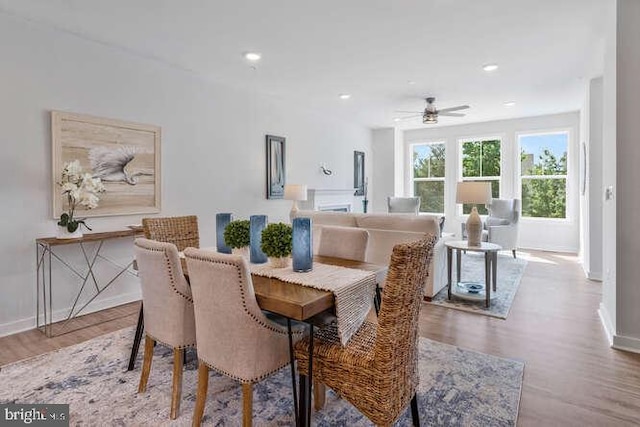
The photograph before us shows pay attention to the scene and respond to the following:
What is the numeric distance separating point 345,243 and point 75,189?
2.39 m

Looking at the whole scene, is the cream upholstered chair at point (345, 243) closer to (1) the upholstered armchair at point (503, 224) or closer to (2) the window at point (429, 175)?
(1) the upholstered armchair at point (503, 224)

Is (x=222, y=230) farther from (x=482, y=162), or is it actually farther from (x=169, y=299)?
(x=482, y=162)

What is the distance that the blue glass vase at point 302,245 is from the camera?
6.36ft

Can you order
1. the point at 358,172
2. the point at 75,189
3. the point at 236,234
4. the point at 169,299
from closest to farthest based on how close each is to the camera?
1. the point at 169,299
2. the point at 236,234
3. the point at 75,189
4. the point at 358,172

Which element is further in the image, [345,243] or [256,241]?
[345,243]

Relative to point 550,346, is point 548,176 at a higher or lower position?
higher

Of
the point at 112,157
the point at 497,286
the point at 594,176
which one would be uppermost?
the point at 112,157

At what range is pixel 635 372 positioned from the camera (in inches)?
94.5

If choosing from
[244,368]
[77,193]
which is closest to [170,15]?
[77,193]

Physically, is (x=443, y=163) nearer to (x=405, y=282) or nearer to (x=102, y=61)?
(x=102, y=61)

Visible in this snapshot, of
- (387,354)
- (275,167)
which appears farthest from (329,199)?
(387,354)

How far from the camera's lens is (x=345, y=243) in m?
2.55

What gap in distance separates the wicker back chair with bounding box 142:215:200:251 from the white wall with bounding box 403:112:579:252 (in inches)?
251

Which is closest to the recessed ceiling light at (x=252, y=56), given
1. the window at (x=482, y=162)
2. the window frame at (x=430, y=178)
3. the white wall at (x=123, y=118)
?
the white wall at (x=123, y=118)
